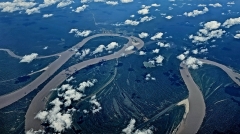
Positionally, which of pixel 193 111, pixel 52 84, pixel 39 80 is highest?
pixel 193 111

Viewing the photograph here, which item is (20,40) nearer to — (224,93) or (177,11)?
(177,11)

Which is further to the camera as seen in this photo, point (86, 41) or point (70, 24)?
point (70, 24)

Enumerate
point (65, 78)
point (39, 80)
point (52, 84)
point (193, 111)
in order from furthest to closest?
point (65, 78)
point (39, 80)
point (52, 84)
point (193, 111)

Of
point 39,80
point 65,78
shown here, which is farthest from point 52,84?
point 39,80

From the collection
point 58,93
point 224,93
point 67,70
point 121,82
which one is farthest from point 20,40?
point 224,93

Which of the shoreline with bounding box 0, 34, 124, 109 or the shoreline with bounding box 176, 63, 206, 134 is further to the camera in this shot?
the shoreline with bounding box 0, 34, 124, 109

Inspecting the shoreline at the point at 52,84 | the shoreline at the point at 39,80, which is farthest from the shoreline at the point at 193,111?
the shoreline at the point at 39,80

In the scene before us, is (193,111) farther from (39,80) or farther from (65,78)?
(39,80)

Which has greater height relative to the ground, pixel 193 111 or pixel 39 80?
pixel 193 111

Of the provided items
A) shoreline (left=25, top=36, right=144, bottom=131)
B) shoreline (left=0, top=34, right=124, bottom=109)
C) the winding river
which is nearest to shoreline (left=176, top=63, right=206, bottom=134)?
the winding river

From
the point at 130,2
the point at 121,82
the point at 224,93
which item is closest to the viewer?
the point at 224,93

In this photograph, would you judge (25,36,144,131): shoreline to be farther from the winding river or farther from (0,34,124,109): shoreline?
(0,34,124,109): shoreline
